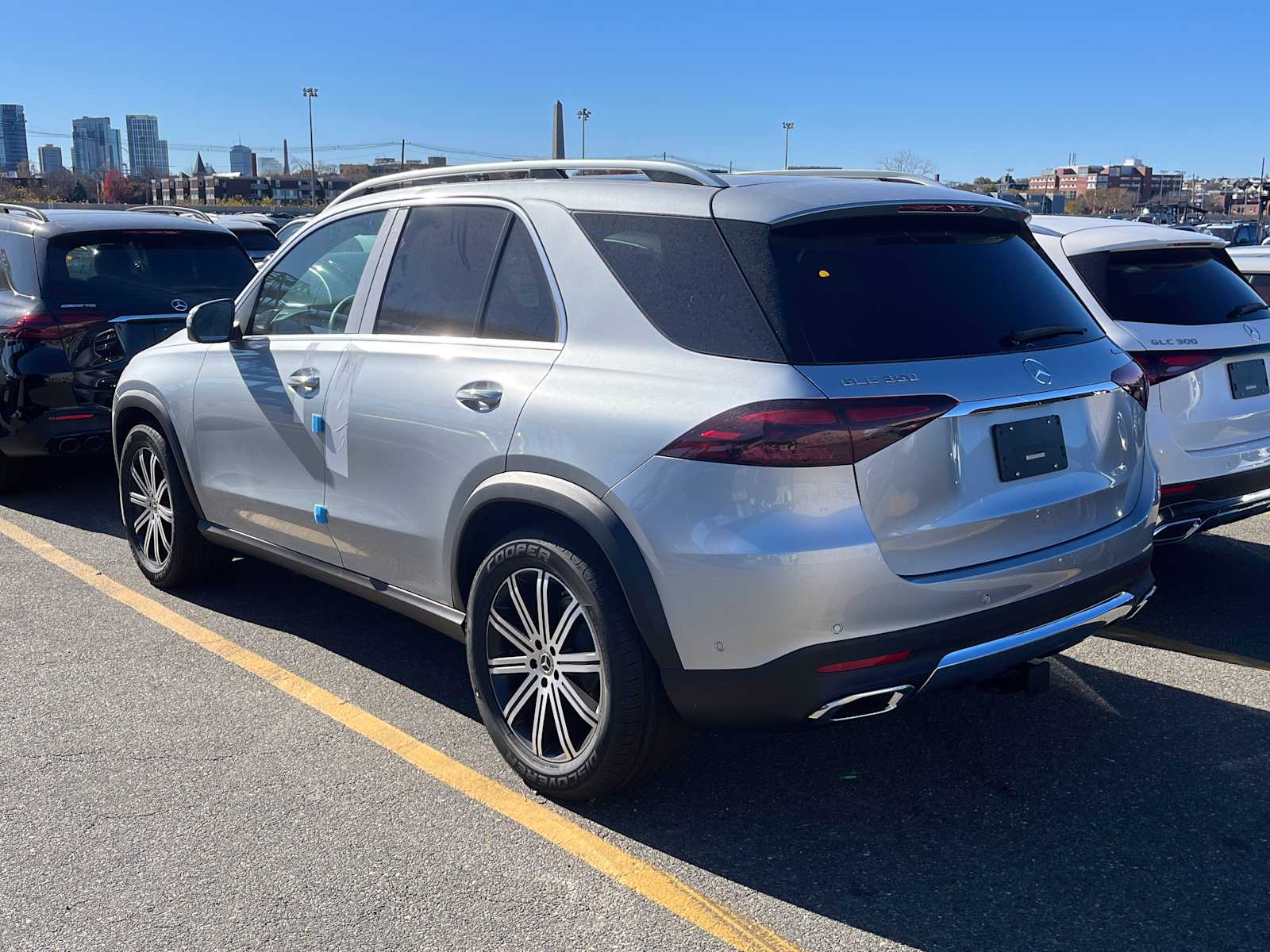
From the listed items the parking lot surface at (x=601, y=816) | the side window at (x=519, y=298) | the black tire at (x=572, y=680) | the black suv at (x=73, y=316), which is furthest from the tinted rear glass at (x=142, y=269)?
the black tire at (x=572, y=680)

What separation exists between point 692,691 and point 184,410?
10.3 feet

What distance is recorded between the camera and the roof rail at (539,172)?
3525mm

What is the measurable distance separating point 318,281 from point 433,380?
1.10 m

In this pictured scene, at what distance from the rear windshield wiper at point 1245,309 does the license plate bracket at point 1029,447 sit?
2.51 m

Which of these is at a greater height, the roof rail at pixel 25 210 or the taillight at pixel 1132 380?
the roof rail at pixel 25 210

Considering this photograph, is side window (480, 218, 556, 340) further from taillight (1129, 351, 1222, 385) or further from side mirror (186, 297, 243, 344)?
taillight (1129, 351, 1222, 385)

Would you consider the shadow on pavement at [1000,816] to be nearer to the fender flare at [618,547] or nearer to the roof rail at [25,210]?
the fender flare at [618,547]

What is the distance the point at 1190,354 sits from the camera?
5.09 m

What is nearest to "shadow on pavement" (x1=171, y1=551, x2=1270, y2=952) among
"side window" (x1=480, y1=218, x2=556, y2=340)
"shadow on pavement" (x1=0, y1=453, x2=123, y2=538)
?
"side window" (x1=480, y1=218, x2=556, y2=340)

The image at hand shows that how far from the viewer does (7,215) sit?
26.1 ft

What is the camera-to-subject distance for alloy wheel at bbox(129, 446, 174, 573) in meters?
5.58

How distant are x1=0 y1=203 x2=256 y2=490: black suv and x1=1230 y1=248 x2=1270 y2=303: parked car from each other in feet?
23.2

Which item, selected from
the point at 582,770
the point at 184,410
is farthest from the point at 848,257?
the point at 184,410

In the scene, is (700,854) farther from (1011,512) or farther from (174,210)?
(174,210)
